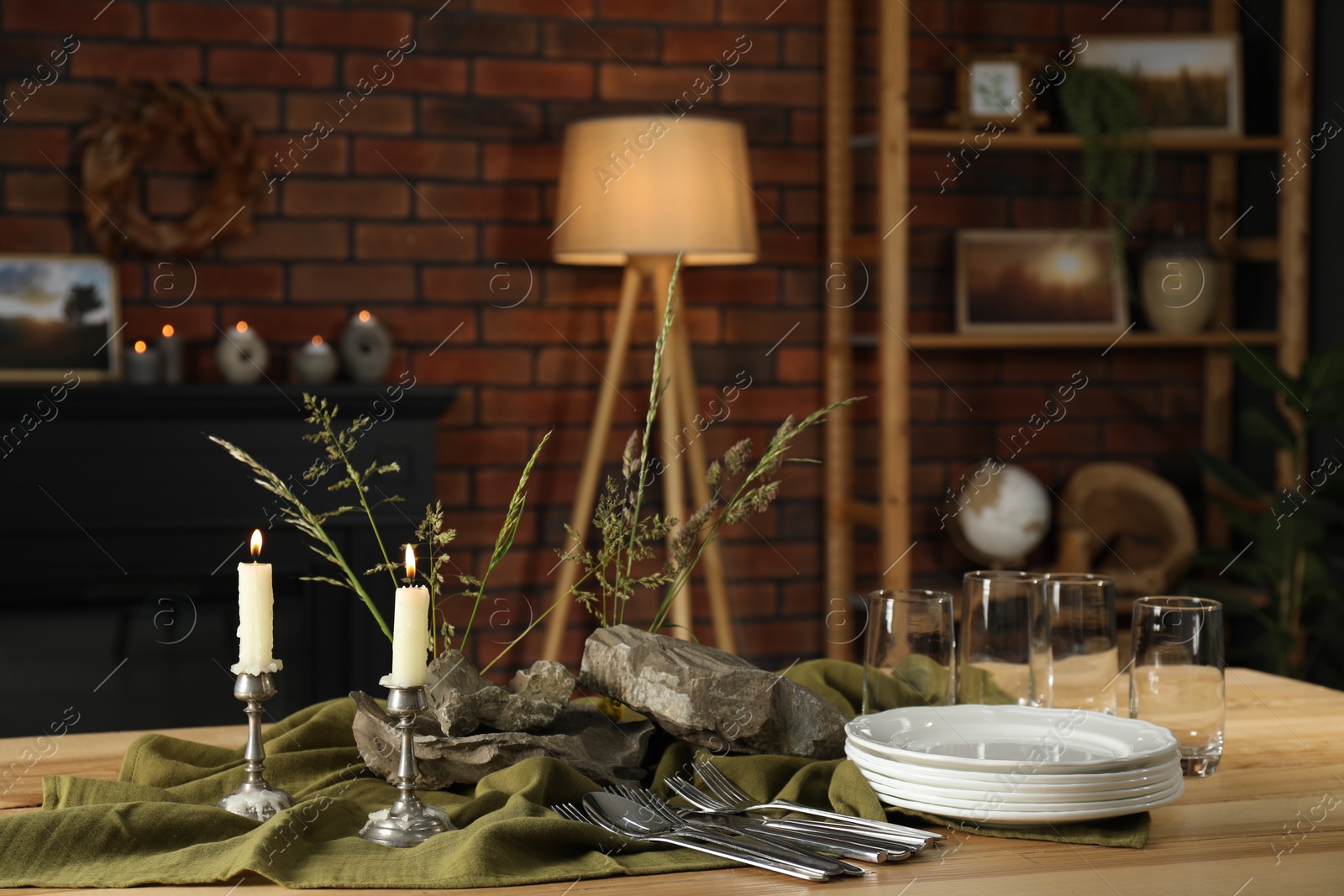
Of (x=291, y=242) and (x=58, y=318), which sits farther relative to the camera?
(x=291, y=242)

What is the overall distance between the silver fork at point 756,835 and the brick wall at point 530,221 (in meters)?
2.12

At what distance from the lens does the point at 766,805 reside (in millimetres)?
1109

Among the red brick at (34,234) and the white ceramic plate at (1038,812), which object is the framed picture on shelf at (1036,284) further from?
the white ceramic plate at (1038,812)

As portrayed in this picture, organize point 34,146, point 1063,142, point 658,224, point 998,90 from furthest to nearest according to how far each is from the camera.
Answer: point 998,90, point 1063,142, point 34,146, point 658,224

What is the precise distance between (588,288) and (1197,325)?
1516mm

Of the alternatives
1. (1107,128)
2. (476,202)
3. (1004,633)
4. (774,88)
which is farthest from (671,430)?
(1004,633)

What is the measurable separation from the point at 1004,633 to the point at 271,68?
8.01 ft

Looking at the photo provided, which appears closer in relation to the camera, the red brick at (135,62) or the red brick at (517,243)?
the red brick at (135,62)

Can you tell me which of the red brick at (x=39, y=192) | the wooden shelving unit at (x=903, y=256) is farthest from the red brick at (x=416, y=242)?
the wooden shelving unit at (x=903, y=256)

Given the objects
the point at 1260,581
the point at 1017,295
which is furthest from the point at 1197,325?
the point at 1260,581

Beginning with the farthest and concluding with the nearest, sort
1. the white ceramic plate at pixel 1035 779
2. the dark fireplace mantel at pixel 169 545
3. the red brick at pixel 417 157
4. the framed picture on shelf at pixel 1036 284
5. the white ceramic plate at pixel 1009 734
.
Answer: the framed picture on shelf at pixel 1036 284 < the red brick at pixel 417 157 < the dark fireplace mantel at pixel 169 545 < the white ceramic plate at pixel 1009 734 < the white ceramic plate at pixel 1035 779

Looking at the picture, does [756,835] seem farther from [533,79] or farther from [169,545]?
[533,79]

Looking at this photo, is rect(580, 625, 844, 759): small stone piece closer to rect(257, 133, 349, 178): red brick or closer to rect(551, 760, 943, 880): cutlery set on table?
rect(551, 760, 943, 880): cutlery set on table

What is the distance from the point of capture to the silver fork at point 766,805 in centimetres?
106
